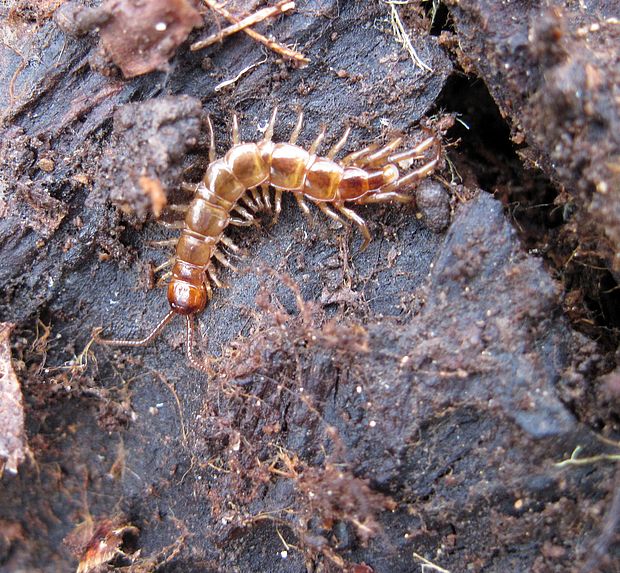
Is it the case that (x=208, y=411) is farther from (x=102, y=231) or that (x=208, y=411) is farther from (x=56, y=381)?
(x=102, y=231)

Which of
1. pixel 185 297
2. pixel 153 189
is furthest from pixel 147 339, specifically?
pixel 153 189

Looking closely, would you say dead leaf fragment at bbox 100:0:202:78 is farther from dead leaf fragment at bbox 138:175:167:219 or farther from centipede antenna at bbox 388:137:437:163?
centipede antenna at bbox 388:137:437:163

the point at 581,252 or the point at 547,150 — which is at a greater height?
the point at 547,150

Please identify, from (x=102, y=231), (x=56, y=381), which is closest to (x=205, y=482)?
(x=56, y=381)

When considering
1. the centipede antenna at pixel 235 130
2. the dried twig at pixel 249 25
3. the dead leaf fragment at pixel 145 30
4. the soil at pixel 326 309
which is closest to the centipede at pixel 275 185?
the centipede antenna at pixel 235 130

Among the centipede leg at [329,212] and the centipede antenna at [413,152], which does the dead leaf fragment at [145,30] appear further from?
the centipede antenna at [413,152]

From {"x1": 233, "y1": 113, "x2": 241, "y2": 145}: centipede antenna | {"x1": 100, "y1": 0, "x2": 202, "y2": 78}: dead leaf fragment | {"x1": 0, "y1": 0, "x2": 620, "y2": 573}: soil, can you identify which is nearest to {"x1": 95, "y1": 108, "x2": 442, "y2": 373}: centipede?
{"x1": 233, "y1": 113, "x2": 241, "y2": 145}: centipede antenna

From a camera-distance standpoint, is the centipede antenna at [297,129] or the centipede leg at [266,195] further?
the centipede leg at [266,195]
